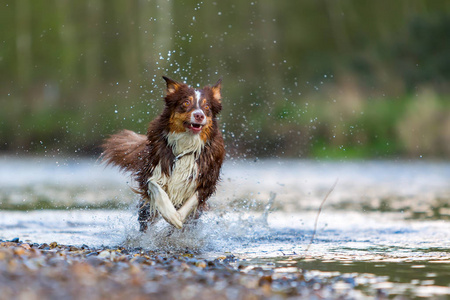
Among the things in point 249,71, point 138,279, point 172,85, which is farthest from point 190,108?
point 249,71

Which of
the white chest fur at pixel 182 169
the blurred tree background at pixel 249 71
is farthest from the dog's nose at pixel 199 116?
the blurred tree background at pixel 249 71

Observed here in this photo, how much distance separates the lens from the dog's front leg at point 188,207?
8.25 m

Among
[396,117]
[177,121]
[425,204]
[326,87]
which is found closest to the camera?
[177,121]

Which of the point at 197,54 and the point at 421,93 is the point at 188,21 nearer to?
the point at 197,54

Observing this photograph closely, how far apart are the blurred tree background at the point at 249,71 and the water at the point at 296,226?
5443 millimetres

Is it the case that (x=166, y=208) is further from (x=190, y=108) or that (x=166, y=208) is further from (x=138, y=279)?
(x=138, y=279)

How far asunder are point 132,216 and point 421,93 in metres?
17.6

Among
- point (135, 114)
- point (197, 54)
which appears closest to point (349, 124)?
point (135, 114)

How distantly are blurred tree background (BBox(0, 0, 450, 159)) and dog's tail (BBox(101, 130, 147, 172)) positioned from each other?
12234mm

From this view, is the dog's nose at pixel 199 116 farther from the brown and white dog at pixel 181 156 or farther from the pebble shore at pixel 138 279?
the pebble shore at pixel 138 279

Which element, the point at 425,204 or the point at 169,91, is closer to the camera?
the point at 169,91

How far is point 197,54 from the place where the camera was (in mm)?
32094

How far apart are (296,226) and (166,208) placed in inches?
127

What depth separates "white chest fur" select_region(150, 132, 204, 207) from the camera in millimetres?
8148
